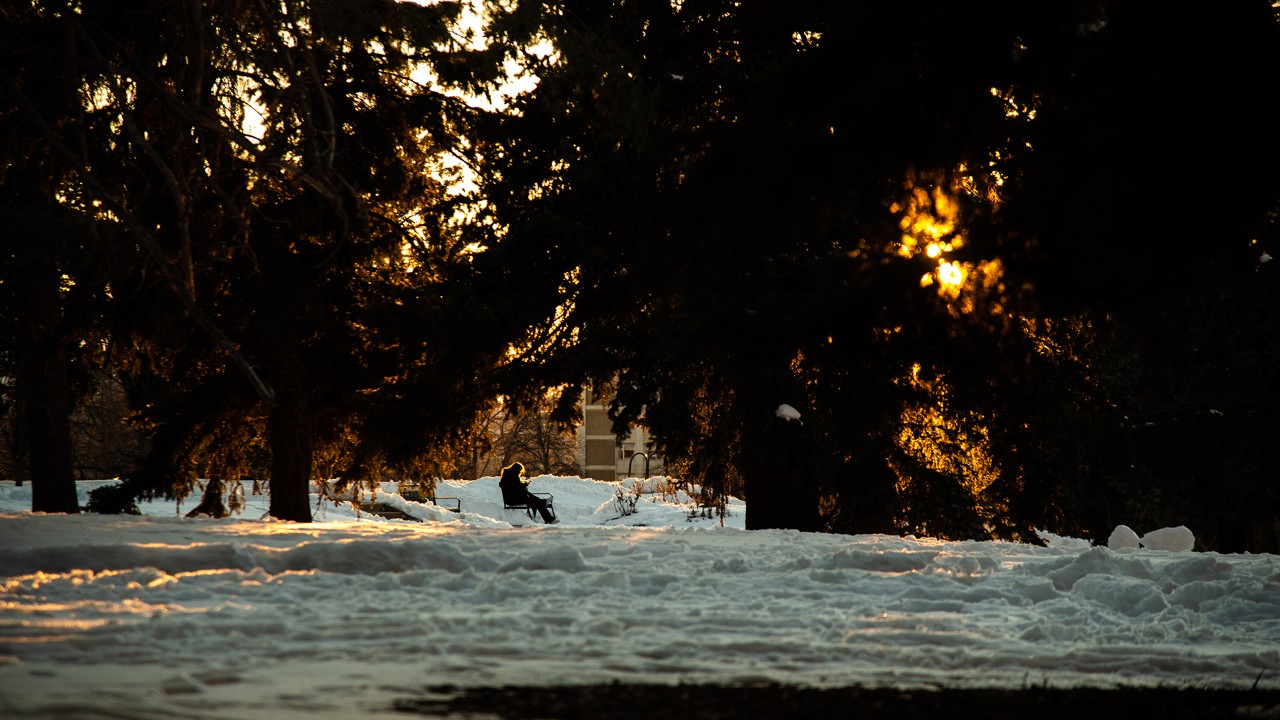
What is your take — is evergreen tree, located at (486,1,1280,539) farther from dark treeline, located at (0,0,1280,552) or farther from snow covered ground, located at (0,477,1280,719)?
snow covered ground, located at (0,477,1280,719)

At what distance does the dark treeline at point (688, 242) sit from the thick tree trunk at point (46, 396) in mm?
64

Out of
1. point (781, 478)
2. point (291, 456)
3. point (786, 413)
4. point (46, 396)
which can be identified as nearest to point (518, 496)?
point (291, 456)

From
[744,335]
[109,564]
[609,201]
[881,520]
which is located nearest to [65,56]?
[109,564]

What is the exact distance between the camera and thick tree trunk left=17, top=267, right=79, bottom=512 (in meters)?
15.1

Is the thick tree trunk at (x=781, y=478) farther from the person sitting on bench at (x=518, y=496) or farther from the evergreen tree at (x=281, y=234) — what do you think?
the person sitting on bench at (x=518, y=496)

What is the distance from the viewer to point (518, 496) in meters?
27.1

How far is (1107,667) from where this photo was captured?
191 inches

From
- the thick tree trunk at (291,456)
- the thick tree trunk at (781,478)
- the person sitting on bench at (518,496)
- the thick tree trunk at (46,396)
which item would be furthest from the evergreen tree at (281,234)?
the person sitting on bench at (518,496)

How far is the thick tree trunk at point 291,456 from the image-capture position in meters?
16.3

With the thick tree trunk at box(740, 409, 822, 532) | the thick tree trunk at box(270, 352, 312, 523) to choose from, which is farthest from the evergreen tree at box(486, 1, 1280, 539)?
the thick tree trunk at box(270, 352, 312, 523)

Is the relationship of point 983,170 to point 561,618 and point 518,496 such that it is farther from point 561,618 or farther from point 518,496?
point 518,496

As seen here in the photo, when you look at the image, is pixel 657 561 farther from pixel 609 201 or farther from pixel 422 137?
pixel 422 137

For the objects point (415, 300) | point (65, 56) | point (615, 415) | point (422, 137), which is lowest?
point (615, 415)

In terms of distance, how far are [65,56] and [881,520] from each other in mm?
9730
